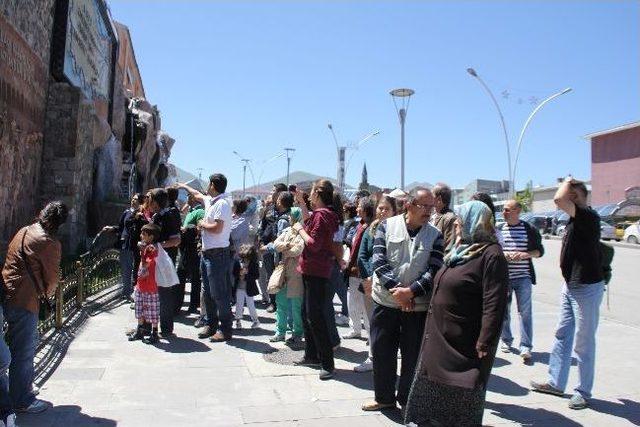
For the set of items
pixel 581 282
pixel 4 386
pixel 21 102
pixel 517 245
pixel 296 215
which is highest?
pixel 21 102

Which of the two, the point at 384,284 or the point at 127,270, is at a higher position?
the point at 384,284

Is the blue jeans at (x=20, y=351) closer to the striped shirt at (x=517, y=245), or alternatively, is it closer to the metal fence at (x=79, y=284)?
the metal fence at (x=79, y=284)

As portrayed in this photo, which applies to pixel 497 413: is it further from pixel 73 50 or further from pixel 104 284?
pixel 73 50

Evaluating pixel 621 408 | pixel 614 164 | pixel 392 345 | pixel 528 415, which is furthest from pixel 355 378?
pixel 614 164

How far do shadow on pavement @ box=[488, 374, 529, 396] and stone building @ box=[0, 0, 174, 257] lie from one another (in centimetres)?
957

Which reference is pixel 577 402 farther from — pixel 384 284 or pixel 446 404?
pixel 384 284

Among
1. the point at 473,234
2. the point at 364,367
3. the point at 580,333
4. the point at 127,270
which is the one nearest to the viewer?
the point at 473,234

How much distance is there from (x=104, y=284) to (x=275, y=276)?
4.48 metres

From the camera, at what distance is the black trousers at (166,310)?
6.89 metres

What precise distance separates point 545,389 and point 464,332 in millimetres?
2142

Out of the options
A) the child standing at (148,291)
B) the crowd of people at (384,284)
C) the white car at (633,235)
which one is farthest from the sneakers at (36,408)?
the white car at (633,235)

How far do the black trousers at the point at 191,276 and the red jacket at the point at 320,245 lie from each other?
10.8 ft

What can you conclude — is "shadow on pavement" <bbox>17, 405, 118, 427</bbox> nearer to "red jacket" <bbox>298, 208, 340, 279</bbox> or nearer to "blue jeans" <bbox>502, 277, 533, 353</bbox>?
"red jacket" <bbox>298, 208, 340, 279</bbox>

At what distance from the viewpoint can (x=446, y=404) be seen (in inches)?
140
